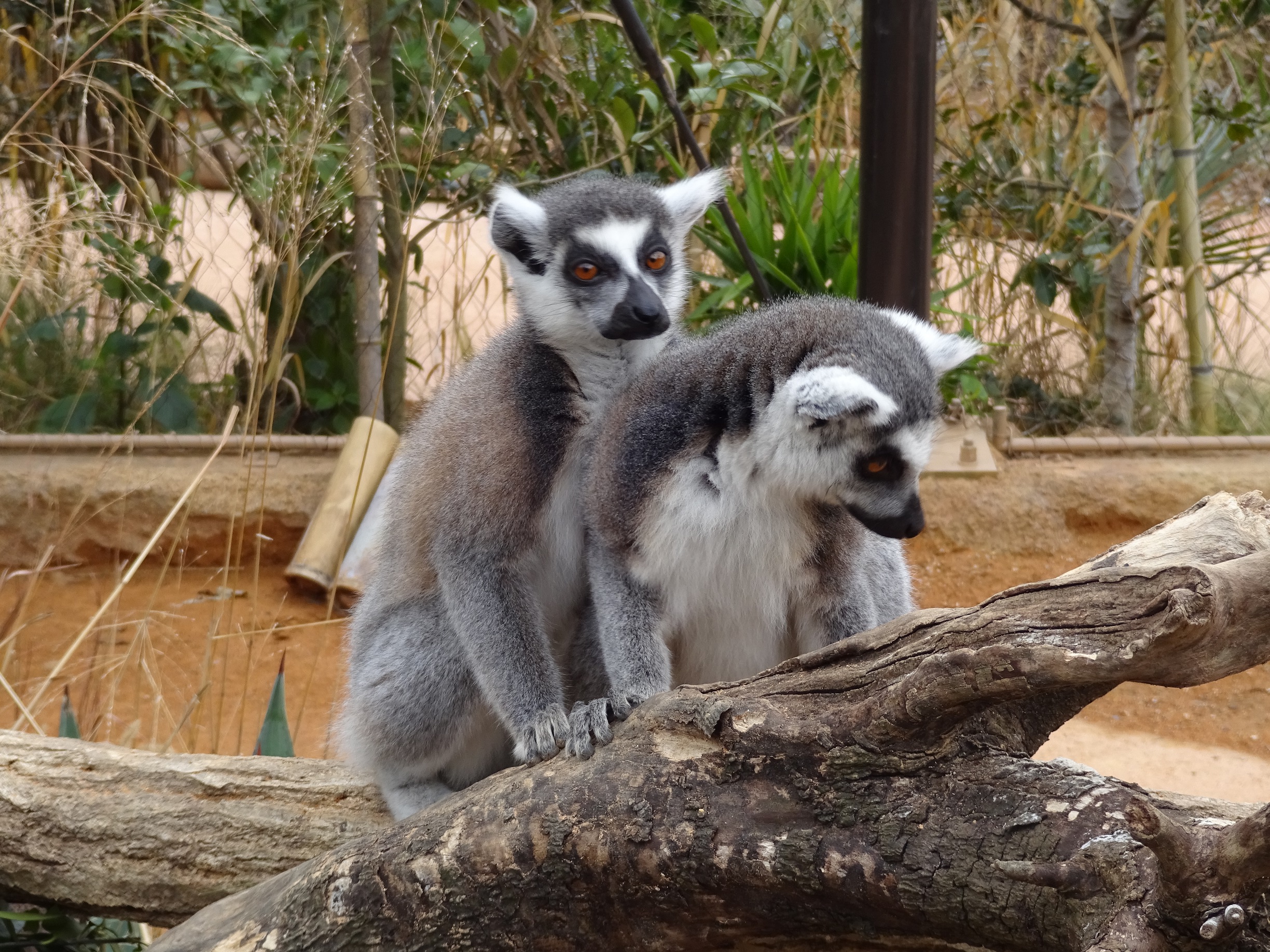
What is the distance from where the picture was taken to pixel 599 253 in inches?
133

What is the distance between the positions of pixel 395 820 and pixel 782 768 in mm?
1306

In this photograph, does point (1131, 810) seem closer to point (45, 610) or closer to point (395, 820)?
point (395, 820)

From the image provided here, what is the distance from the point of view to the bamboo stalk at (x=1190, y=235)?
7.13 m

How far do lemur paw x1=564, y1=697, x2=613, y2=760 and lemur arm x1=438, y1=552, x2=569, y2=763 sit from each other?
7.4 inches

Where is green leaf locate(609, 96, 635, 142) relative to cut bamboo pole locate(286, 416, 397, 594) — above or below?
above

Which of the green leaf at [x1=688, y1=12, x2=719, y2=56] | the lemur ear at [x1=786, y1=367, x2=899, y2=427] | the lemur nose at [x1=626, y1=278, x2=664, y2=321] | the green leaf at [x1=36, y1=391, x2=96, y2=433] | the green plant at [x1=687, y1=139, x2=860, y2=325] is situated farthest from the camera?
the green leaf at [x1=36, y1=391, x2=96, y2=433]

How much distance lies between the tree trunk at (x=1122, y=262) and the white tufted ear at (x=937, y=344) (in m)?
4.69

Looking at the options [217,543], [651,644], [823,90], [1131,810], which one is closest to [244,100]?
[217,543]

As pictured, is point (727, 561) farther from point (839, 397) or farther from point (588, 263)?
point (588, 263)

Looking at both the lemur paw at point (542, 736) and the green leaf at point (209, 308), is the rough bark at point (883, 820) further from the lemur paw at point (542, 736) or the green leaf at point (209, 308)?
the green leaf at point (209, 308)

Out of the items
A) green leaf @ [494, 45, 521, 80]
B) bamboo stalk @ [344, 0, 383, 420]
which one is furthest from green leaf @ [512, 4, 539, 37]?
bamboo stalk @ [344, 0, 383, 420]

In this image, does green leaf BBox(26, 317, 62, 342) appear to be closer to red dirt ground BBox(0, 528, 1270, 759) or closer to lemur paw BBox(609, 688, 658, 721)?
red dirt ground BBox(0, 528, 1270, 759)

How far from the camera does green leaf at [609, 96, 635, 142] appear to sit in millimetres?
6707

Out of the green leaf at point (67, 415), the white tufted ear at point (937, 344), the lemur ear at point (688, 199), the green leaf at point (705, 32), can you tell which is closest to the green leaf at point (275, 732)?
the lemur ear at point (688, 199)
